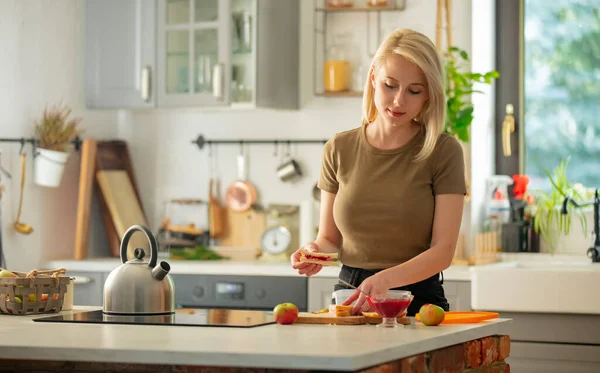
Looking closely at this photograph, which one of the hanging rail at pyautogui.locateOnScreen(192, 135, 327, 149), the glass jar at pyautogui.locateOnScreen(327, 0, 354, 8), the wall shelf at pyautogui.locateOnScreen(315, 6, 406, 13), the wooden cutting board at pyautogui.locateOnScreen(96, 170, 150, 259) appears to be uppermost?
the glass jar at pyautogui.locateOnScreen(327, 0, 354, 8)

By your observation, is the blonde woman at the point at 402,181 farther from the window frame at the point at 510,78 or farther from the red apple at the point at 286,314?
the window frame at the point at 510,78

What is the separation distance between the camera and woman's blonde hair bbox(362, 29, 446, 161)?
2.69m

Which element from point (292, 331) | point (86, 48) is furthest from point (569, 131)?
point (292, 331)

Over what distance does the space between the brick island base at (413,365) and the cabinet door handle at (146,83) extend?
2689mm

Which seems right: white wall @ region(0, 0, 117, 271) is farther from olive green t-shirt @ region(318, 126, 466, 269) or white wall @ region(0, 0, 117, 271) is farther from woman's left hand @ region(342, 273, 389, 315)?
woman's left hand @ region(342, 273, 389, 315)

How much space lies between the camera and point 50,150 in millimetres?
4773

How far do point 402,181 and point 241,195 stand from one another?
8.07 ft

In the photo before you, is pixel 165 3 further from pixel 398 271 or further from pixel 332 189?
pixel 398 271

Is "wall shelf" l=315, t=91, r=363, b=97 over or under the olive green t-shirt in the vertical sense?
over

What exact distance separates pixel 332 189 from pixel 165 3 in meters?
2.26

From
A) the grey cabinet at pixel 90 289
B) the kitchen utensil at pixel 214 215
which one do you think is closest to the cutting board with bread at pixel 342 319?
the grey cabinet at pixel 90 289

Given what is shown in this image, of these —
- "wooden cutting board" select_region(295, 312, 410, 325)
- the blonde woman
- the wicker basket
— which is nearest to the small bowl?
the blonde woman

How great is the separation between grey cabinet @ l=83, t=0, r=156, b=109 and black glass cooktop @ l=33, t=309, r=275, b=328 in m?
2.31

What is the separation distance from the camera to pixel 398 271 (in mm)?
2625
